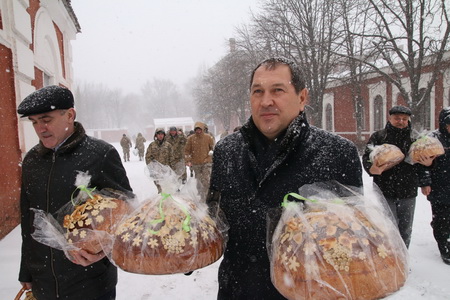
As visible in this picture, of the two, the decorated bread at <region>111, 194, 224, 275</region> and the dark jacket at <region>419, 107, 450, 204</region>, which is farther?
the dark jacket at <region>419, 107, 450, 204</region>

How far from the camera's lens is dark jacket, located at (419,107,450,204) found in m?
4.19

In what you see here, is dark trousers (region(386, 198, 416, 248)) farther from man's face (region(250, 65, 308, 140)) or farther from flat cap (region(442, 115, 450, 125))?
man's face (region(250, 65, 308, 140))

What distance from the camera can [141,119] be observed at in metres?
92.6

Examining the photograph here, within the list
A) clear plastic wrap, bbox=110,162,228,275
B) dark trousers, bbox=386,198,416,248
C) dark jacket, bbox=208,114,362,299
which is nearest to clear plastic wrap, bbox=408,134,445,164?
dark trousers, bbox=386,198,416,248

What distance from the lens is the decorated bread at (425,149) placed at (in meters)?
3.77

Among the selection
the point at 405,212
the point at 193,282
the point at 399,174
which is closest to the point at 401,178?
the point at 399,174

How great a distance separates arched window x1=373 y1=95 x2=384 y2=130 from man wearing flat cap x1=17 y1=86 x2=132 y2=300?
23558 millimetres

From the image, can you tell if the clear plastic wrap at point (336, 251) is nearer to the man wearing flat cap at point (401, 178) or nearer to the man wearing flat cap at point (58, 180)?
the man wearing flat cap at point (58, 180)

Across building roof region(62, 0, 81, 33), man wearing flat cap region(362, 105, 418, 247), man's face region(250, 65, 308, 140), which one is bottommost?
man wearing flat cap region(362, 105, 418, 247)

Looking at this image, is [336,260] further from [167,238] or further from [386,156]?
[386,156]

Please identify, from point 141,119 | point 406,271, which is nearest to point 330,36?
point 406,271

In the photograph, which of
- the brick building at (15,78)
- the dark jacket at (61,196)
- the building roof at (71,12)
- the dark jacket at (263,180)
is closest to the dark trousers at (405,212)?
the dark jacket at (263,180)

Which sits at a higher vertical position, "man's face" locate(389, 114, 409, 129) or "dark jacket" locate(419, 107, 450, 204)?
"man's face" locate(389, 114, 409, 129)

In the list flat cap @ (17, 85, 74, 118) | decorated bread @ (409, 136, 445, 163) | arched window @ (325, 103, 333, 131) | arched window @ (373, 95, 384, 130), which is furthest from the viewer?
arched window @ (325, 103, 333, 131)
